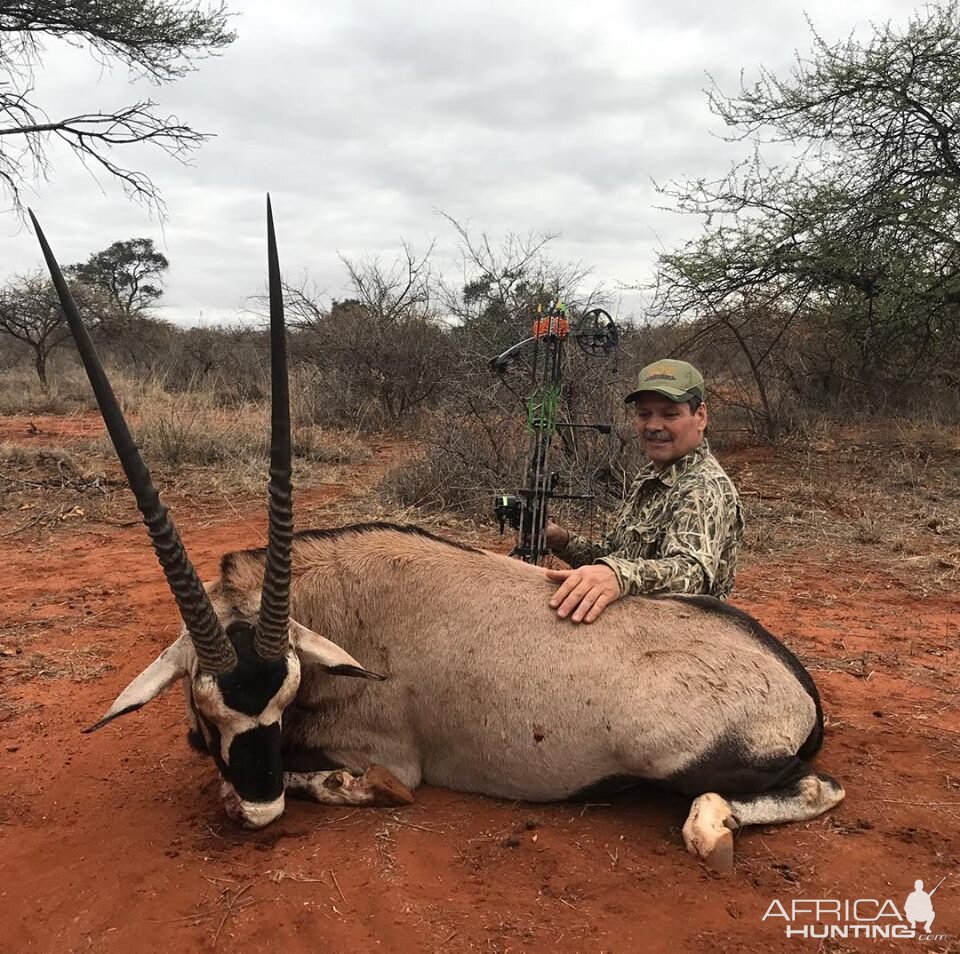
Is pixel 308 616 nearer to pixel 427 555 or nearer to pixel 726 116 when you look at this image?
pixel 427 555

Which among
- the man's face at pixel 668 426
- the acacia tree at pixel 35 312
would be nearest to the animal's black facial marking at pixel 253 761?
the man's face at pixel 668 426

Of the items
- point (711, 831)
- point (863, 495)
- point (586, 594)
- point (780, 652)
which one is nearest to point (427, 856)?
point (711, 831)

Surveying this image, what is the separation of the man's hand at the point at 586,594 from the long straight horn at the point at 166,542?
1.26 metres

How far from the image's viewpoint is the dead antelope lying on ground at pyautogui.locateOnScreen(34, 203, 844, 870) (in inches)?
107

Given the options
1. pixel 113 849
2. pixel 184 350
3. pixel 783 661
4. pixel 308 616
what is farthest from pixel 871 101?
pixel 184 350

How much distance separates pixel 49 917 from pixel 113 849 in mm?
378

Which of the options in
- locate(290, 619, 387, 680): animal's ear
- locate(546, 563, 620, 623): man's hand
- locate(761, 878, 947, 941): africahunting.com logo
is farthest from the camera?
locate(546, 563, 620, 623): man's hand

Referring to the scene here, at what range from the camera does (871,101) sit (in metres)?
10.8

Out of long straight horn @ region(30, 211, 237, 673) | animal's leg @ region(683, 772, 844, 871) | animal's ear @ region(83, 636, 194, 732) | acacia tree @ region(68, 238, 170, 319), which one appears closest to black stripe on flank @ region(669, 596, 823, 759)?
animal's leg @ region(683, 772, 844, 871)

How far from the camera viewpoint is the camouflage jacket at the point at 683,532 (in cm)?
319

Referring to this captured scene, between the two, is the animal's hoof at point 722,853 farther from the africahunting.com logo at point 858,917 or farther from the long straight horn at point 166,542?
the long straight horn at point 166,542

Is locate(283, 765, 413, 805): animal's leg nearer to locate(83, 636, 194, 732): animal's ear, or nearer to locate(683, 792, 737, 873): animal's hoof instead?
locate(83, 636, 194, 732): animal's ear

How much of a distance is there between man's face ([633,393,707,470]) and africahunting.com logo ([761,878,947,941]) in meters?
1.80

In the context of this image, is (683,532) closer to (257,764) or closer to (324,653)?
(324,653)
